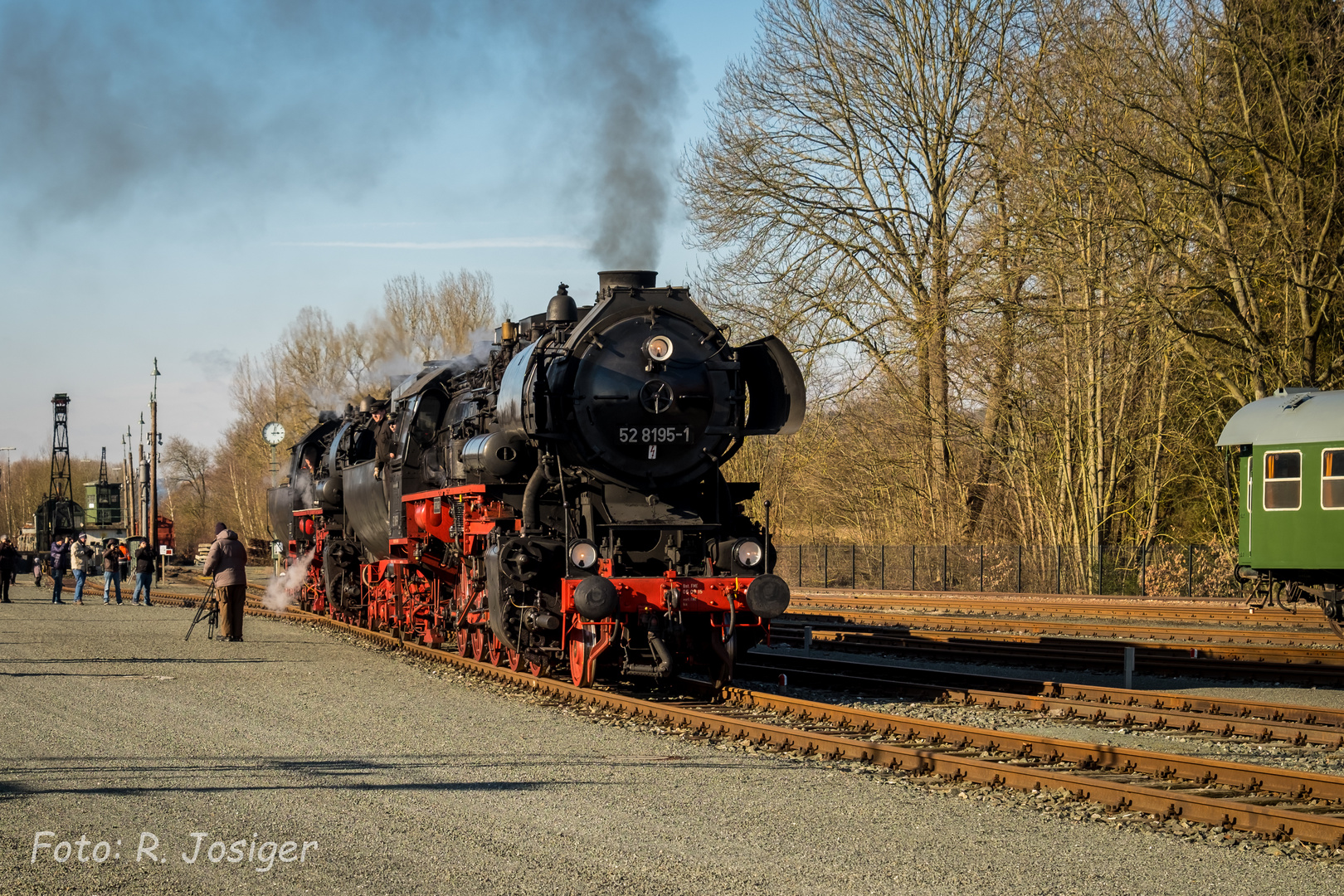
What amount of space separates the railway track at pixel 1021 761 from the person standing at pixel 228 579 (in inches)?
295

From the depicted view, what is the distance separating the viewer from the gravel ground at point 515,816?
19.2ft

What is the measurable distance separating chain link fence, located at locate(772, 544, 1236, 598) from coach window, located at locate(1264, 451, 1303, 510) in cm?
930

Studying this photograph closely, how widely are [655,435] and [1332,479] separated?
8618 mm

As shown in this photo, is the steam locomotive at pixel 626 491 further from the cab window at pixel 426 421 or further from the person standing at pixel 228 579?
the person standing at pixel 228 579

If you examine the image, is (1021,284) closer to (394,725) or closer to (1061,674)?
(1061,674)

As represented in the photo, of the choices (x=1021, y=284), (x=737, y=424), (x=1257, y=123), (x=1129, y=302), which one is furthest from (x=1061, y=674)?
(x=1021, y=284)

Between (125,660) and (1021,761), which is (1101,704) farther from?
(125,660)

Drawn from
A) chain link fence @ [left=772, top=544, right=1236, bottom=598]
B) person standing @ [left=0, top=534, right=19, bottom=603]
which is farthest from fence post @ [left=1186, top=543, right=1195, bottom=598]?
person standing @ [left=0, top=534, right=19, bottom=603]

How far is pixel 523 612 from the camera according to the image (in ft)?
39.1

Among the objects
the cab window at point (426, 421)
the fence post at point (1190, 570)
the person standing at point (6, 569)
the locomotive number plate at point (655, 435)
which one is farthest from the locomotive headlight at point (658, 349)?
the person standing at point (6, 569)

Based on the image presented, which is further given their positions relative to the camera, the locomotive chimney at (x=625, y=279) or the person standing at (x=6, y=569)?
the person standing at (x=6, y=569)

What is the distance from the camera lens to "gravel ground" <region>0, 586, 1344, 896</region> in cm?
585

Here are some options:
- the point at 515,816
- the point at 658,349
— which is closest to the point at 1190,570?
the point at 658,349

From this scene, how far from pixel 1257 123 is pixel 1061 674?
1339cm
